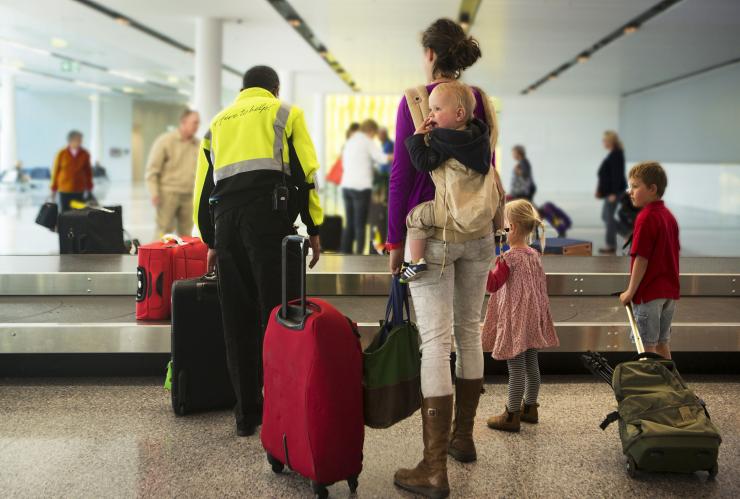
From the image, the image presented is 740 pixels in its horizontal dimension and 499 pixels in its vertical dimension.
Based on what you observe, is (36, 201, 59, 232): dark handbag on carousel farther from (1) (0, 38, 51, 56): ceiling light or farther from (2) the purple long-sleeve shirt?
(1) (0, 38, 51, 56): ceiling light

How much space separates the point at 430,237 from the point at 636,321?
148 cm

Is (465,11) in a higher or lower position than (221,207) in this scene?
higher

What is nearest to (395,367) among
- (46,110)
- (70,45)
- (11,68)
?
(70,45)

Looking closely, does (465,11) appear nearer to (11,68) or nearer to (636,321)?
(636,321)

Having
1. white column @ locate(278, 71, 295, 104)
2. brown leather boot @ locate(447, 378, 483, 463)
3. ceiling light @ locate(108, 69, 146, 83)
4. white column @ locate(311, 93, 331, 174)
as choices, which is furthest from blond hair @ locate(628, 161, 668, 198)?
white column @ locate(311, 93, 331, 174)

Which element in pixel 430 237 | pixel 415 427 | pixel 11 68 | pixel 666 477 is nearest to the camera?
pixel 430 237

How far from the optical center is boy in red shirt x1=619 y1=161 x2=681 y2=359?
147 inches

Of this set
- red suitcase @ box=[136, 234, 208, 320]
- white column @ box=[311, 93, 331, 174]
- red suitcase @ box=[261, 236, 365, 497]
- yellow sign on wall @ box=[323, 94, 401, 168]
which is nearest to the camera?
red suitcase @ box=[261, 236, 365, 497]

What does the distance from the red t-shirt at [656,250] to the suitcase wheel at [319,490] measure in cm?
181

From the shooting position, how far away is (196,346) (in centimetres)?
397

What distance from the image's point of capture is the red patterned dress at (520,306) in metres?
3.73

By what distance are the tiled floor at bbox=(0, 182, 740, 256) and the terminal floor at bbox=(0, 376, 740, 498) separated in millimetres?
5028

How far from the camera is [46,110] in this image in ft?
105

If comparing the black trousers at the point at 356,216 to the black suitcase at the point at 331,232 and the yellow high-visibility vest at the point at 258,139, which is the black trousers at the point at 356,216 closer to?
the black suitcase at the point at 331,232
